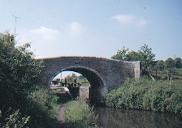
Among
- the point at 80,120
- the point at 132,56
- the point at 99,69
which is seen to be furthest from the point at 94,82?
the point at 80,120

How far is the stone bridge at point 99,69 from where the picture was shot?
31375 millimetres

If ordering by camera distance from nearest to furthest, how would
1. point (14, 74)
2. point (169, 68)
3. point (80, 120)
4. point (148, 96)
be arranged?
point (14, 74) → point (80, 120) → point (148, 96) → point (169, 68)

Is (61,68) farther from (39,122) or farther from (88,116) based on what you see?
(39,122)

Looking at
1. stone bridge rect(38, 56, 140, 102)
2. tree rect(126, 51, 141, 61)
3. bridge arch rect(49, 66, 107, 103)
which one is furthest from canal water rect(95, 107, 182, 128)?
tree rect(126, 51, 141, 61)

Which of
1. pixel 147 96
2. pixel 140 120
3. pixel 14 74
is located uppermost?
pixel 14 74

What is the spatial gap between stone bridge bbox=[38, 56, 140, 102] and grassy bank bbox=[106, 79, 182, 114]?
4.52 ft

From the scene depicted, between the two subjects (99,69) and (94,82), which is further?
(94,82)

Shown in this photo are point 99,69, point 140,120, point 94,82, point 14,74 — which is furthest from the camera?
point 94,82

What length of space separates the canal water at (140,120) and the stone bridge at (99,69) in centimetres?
796

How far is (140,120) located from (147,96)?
5.81 m

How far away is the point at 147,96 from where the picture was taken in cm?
2855

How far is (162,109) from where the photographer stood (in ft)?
88.2

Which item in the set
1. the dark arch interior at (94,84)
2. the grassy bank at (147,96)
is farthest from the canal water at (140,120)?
the dark arch interior at (94,84)

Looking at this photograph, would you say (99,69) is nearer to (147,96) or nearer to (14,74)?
(147,96)
